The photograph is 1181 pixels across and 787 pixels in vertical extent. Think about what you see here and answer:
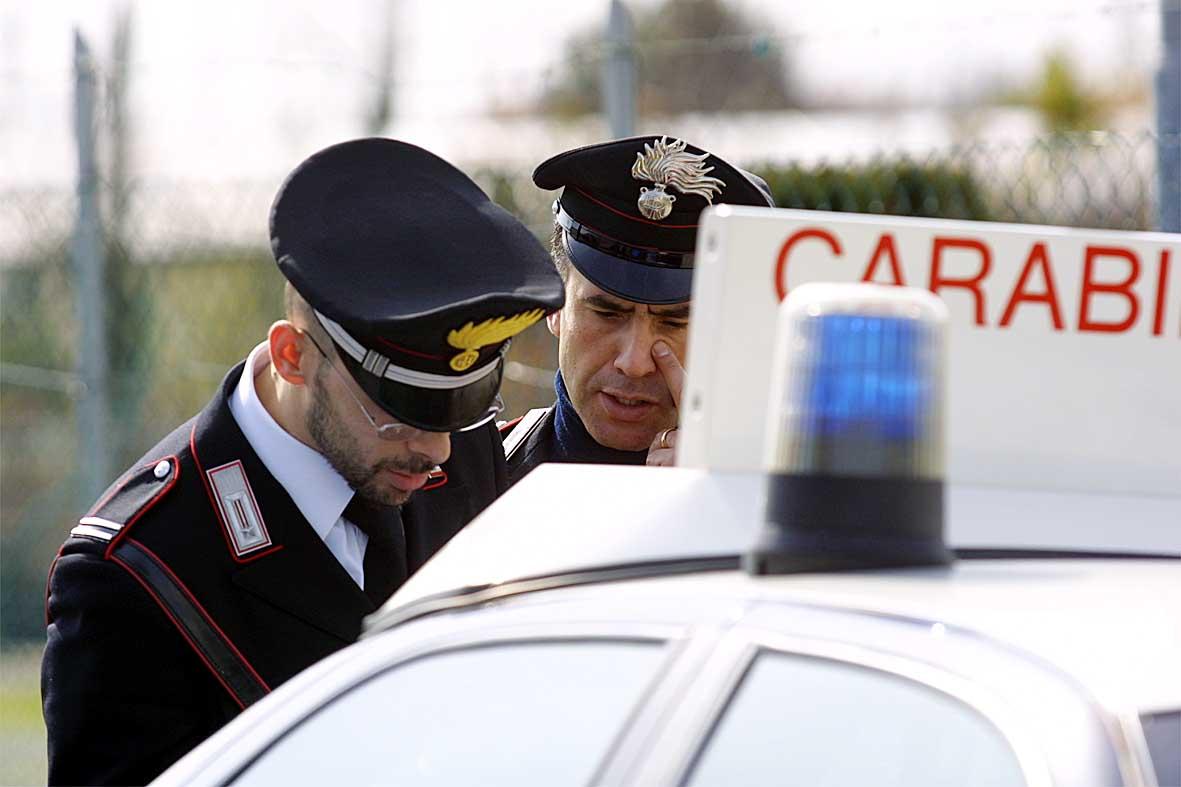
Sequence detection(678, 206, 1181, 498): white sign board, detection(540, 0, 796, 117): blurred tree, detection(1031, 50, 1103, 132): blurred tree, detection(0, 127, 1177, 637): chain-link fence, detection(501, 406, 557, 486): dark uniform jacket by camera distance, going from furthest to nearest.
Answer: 1. detection(1031, 50, 1103, 132): blurred tree
2. detection(540, 0, 796, 117): blurred tree
3. detection(0, 127, 1177, 637): chain-link fence
4. detection(501, 406, 557, 486): dark uniform jacket
5. detection(678, 206, 1181, 498): white sign board

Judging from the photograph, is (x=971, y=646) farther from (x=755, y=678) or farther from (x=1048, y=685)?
(x=755, y=678)

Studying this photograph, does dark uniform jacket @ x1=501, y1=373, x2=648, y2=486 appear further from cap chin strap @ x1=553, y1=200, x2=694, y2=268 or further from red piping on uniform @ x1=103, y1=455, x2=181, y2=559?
red piping on uniform @ x1=103, y1=455, x2=181, y2=559

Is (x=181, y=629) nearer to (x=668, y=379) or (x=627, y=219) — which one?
(x=668, y=379)

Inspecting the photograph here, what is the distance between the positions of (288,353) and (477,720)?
1126mm

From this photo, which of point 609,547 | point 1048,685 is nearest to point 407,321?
point 609,547

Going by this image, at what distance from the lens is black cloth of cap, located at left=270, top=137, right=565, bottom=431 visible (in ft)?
8.96

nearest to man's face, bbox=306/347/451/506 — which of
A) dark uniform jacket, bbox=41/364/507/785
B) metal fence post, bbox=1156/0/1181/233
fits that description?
dark uniform jacket, bbox=41/364/507/785

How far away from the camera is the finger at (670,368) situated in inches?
135

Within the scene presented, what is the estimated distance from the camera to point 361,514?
2896mm

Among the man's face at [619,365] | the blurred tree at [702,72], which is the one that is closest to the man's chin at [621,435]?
the man's face at [619,365]

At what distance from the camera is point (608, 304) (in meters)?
3.50

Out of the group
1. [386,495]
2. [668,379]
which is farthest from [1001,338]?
[668,379]

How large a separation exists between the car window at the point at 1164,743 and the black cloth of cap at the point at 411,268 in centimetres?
142

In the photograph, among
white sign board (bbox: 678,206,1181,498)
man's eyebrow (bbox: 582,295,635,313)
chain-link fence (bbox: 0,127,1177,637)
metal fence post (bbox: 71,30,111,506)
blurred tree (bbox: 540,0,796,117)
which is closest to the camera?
white sign board (bbox: 678,206,1181,498)
